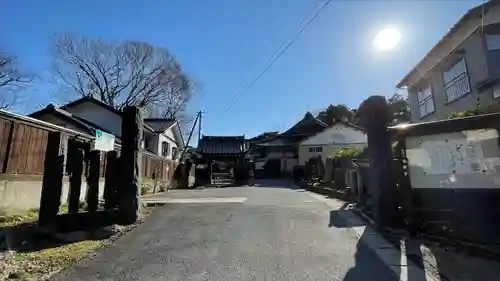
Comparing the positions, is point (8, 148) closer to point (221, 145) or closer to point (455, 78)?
point (455, 78)

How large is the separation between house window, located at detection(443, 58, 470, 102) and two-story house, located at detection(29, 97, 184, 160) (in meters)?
17.3

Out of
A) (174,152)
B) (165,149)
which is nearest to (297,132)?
(174,152)

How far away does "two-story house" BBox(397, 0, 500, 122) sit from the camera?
11281 mm

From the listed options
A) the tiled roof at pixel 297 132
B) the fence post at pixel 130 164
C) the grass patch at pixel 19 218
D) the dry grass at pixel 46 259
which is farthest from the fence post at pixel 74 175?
the tiled roof at pixel 297 132

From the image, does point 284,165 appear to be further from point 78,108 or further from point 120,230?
point 120,230

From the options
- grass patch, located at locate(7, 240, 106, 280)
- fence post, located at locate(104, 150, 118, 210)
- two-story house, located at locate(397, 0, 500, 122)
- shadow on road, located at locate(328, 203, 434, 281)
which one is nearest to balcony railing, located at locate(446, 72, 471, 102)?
two-story house, located at locate(397, 0, 500, 122)

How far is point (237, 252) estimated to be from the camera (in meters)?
5.39

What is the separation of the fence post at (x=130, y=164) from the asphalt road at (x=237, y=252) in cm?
51

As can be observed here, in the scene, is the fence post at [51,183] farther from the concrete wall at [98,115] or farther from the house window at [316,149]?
the house window at [316,149]

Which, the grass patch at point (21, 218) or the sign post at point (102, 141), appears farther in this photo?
the sign post at point (102, 141)

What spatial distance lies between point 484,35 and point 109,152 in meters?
12.7

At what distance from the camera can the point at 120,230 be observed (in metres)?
6.82

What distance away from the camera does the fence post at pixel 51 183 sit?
6.62 metres

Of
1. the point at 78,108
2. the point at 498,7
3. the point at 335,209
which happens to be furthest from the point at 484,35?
the point at 78,108
